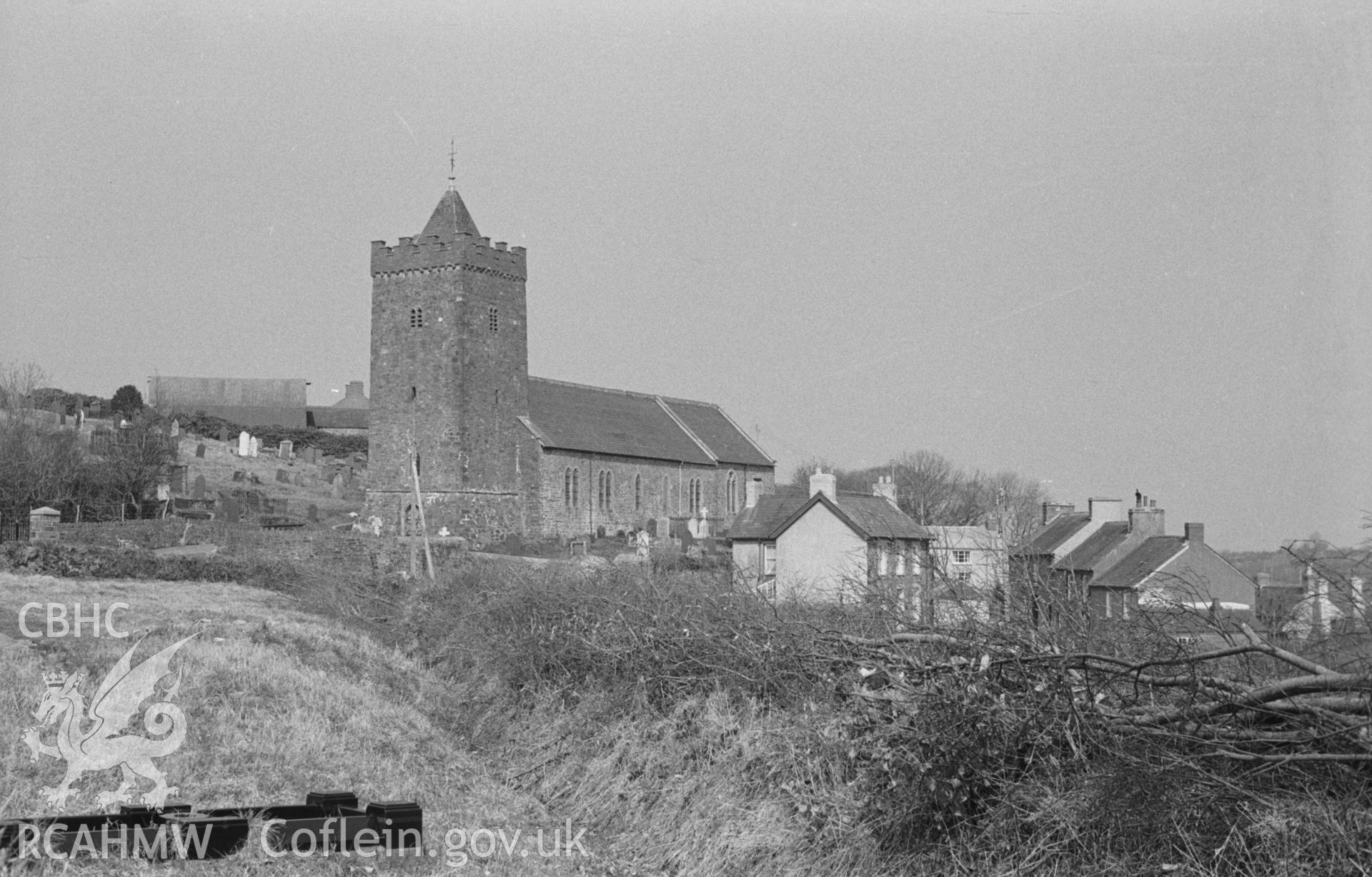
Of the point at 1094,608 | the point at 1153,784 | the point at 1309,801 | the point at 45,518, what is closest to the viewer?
the point at 1309,801

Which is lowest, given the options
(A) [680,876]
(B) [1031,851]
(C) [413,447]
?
(A) [680,876]

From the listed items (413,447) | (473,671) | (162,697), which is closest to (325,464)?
(413,447)

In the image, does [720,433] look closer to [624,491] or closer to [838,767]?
[624,491]

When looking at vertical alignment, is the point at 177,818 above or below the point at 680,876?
above

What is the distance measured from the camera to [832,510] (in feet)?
113

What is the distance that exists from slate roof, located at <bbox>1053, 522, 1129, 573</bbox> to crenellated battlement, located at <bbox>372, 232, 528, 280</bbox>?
29.6m

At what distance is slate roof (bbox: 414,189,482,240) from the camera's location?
5669 centimetres

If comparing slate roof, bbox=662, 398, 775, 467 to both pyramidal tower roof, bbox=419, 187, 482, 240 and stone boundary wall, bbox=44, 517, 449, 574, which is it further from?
stone boundary wall, bbox=44, 517, 449, 574

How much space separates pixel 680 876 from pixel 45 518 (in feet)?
105

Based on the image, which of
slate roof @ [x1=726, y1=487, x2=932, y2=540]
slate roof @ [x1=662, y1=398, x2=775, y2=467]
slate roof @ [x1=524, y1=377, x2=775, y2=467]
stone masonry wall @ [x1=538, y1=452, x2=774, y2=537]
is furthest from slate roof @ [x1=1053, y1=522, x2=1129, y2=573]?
slate roof @ [x1=662, y1=398, x2=775, y2=467]

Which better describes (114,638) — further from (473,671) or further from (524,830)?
(524,830)

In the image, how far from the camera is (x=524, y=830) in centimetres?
1077

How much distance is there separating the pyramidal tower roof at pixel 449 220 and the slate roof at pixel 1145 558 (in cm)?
3276

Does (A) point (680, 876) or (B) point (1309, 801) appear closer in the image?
(B) point (1309, 801)
